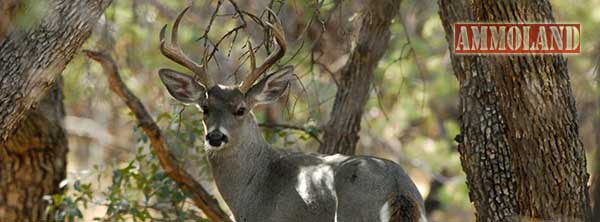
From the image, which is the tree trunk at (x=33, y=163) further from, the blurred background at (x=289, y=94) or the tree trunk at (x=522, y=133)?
the tree trunk at (x=522, y=133)

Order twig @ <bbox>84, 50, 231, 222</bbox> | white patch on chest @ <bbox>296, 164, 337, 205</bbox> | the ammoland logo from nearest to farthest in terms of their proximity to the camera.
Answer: the ammoland logo
white patch on chest @ <bbox>296, 164, 337, 205</bbox>
twig @ <bbox>84, 50, 231, 222</bbox>

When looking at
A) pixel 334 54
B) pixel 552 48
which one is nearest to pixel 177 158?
pixel 552 48

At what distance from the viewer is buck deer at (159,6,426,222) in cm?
737

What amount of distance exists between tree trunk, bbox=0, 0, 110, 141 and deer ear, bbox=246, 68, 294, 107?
1933mm

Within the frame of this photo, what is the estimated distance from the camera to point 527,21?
23.8 ft

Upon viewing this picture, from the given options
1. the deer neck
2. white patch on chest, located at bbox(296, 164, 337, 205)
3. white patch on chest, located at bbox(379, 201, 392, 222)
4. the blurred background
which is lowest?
white patch on chest, located at bbox(379, 201, 392, 222)

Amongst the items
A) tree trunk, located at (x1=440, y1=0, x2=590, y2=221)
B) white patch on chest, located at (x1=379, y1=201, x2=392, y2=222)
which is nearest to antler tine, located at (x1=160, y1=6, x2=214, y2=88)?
white patch on chest, located at (x1=379, y1=201, x2=392, y2=222)

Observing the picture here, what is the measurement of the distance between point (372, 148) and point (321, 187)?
12.9 metres

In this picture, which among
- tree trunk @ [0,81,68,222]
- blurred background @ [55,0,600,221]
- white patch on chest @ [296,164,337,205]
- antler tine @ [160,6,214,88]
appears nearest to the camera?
white patch on chest @ [296,164,337,205]

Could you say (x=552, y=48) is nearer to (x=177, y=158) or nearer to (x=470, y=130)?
(x=470, y=130)

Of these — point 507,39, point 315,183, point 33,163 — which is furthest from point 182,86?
point 507,39

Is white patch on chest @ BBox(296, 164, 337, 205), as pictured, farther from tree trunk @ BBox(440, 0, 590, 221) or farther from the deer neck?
tree trunk @ BBox(440, 0, 590, 221)

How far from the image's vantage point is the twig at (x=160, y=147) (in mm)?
9758

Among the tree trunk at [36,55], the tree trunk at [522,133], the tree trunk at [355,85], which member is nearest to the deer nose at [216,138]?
the tree trunk at [36,55]
